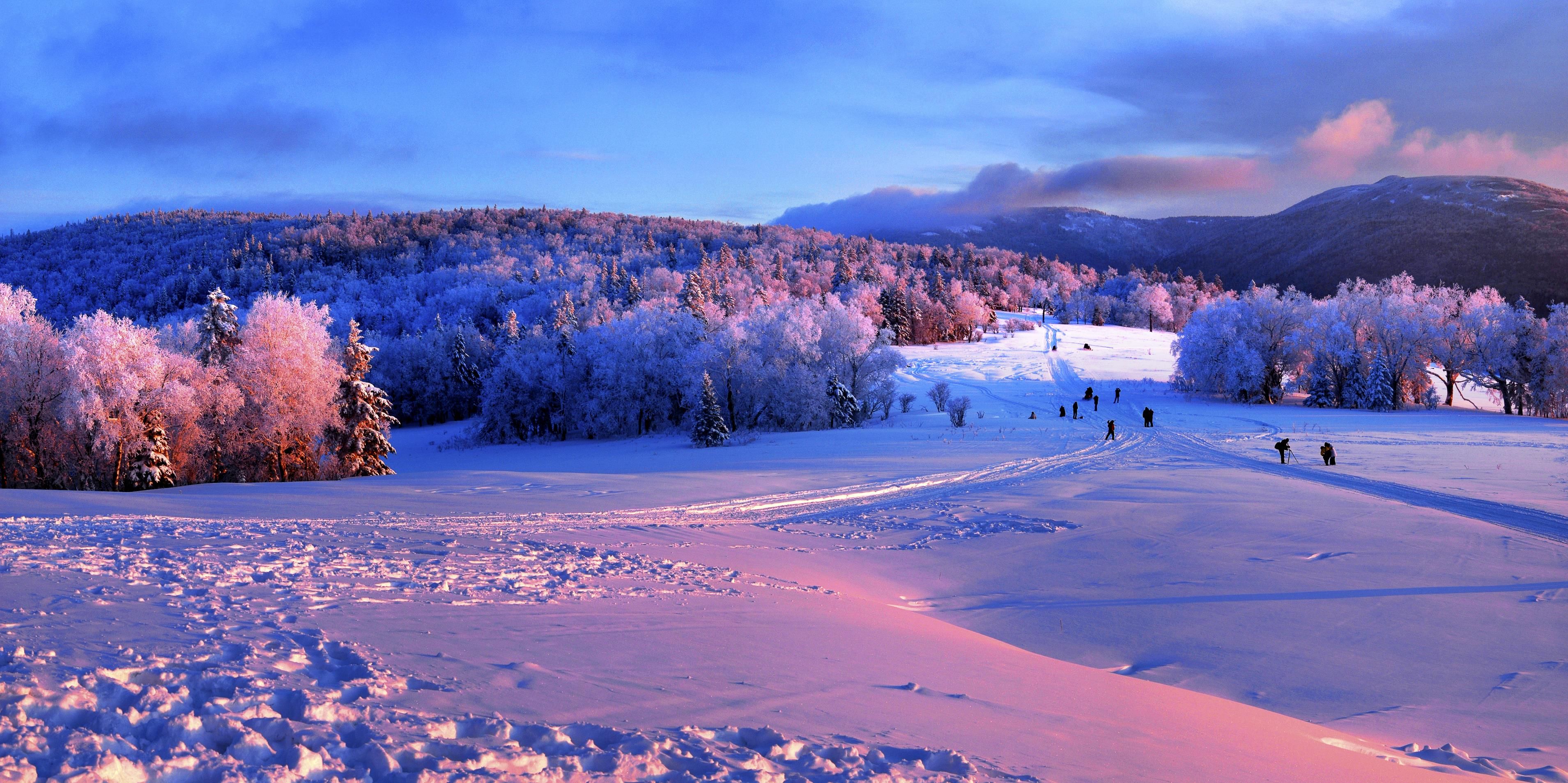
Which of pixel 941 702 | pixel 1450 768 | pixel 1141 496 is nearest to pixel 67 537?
pixel 941 702

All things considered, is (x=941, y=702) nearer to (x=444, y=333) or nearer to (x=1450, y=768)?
(x=1450, y=768)

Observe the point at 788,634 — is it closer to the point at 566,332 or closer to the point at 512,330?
the point at 566,332

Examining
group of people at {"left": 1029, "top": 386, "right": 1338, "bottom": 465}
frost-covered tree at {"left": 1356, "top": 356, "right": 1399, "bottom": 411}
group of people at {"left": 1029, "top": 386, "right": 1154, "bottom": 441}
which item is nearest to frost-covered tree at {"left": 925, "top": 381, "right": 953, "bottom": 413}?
group of people at {"left": 1029, "top": 386, "right": 1154, "bottom": 441}

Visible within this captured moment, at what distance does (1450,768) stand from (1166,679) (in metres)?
2.39

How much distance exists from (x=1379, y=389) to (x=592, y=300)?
3325 inches

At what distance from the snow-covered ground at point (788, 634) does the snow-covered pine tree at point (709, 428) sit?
20.4 m

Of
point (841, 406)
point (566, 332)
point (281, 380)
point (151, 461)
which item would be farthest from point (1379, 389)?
point (151, 461)

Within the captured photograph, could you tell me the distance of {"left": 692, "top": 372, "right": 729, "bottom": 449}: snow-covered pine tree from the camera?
133 feet

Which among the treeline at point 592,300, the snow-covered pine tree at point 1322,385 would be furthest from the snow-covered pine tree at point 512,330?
the snow-covered pine tree at point 1322,385

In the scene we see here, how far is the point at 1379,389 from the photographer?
5038 cm

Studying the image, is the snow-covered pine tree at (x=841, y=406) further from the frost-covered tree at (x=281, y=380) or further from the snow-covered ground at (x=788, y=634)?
the snow-covered ground at (x=788, y=634)

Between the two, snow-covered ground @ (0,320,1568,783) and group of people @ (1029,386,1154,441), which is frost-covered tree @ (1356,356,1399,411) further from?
snow-covered ground @ (0,320,1568,783)

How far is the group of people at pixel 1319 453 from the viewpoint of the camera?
81.7 feet

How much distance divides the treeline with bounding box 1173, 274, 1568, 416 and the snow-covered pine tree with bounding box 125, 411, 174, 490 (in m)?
60.7
